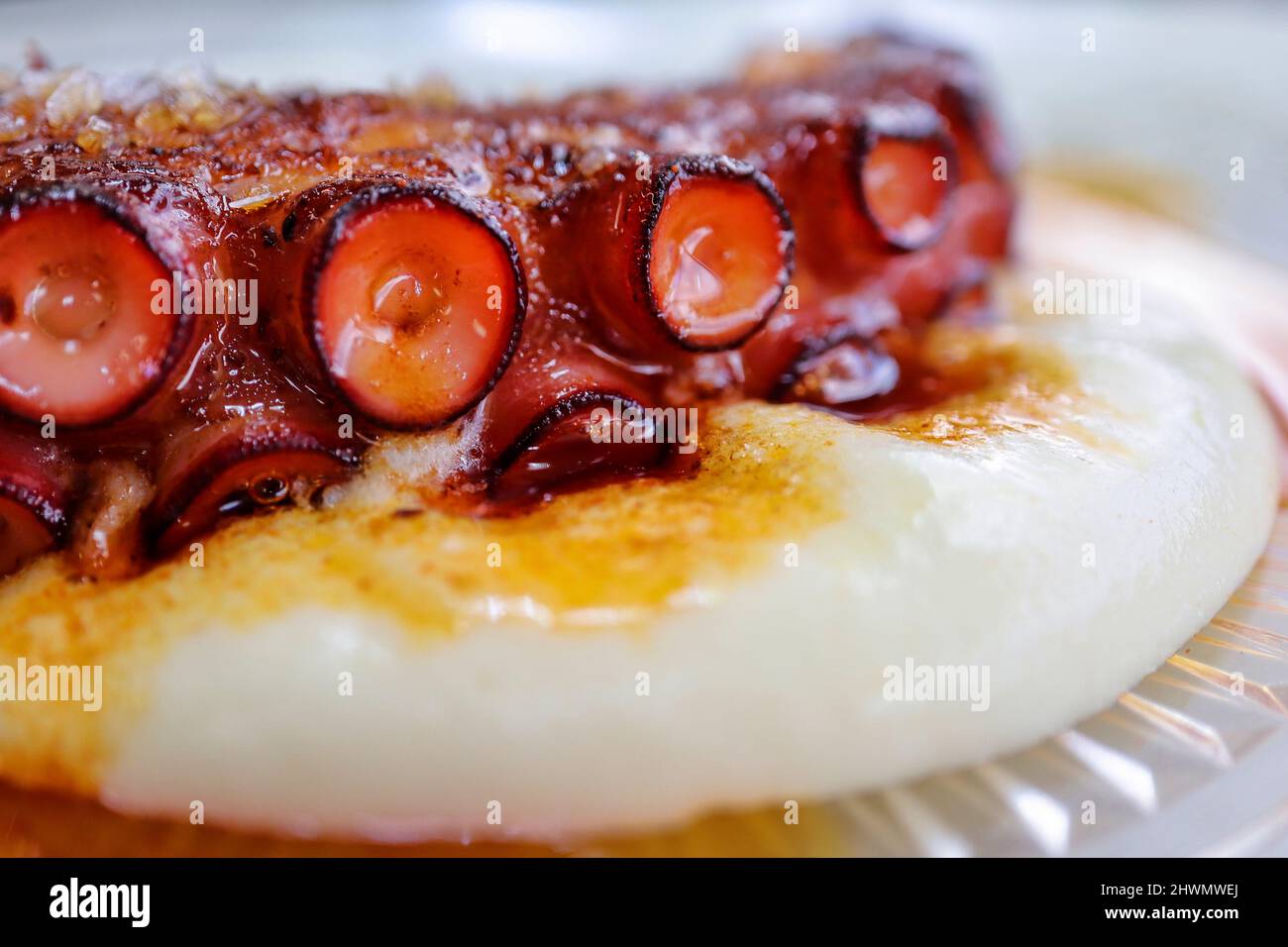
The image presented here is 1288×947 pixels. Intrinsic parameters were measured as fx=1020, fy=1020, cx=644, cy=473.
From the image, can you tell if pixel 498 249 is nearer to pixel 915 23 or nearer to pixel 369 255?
pixel 369 255

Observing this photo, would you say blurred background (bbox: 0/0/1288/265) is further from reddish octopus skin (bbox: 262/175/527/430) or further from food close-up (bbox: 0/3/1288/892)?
reddish octopus skin (bbox: 262/175/527/430)

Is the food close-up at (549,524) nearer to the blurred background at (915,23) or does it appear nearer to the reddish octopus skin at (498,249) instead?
the reddish octopus skin at (498,249)

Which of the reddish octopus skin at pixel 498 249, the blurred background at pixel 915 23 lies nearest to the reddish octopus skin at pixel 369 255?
the reddish octopus skin at pixel 498 249

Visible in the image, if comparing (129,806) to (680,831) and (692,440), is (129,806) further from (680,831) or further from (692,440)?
(692,440)

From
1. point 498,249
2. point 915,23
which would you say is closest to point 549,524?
point 498,249

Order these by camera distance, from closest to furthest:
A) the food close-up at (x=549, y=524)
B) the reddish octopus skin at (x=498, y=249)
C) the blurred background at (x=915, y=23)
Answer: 1. the food close-up at (x=549, y=524)
2. the reddish octopus skin at (x=498, y=249)
3. the blurred background at (x=915, y=23)
